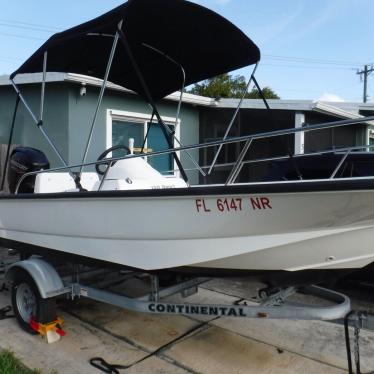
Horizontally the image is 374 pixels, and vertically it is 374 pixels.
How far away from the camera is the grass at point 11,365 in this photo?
3283 millimetres

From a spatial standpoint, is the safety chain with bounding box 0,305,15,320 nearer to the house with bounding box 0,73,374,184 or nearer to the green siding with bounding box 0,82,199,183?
the house with bounding box 0,73,374,184

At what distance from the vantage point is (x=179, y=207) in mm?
3117

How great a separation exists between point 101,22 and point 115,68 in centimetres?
152

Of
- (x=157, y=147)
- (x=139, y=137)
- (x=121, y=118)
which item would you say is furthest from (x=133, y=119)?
(x=157, y=147)

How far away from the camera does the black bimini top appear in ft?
12.7

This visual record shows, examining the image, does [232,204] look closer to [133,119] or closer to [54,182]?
[54,182]

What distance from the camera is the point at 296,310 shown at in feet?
10.00

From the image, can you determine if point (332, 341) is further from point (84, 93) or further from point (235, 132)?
point (235, 132)

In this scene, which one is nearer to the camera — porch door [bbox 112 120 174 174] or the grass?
the grass

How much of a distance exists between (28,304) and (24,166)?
4.80ft

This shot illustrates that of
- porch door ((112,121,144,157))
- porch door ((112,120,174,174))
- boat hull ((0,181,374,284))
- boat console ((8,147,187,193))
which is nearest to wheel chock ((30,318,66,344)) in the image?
boat hull ((0,181,374,284))

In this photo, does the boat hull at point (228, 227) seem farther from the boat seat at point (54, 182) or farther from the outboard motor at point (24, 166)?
the outboard motor at point (24, 166)

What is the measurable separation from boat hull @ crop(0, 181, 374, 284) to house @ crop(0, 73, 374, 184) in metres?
2.85

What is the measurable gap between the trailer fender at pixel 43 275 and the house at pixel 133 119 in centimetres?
269
